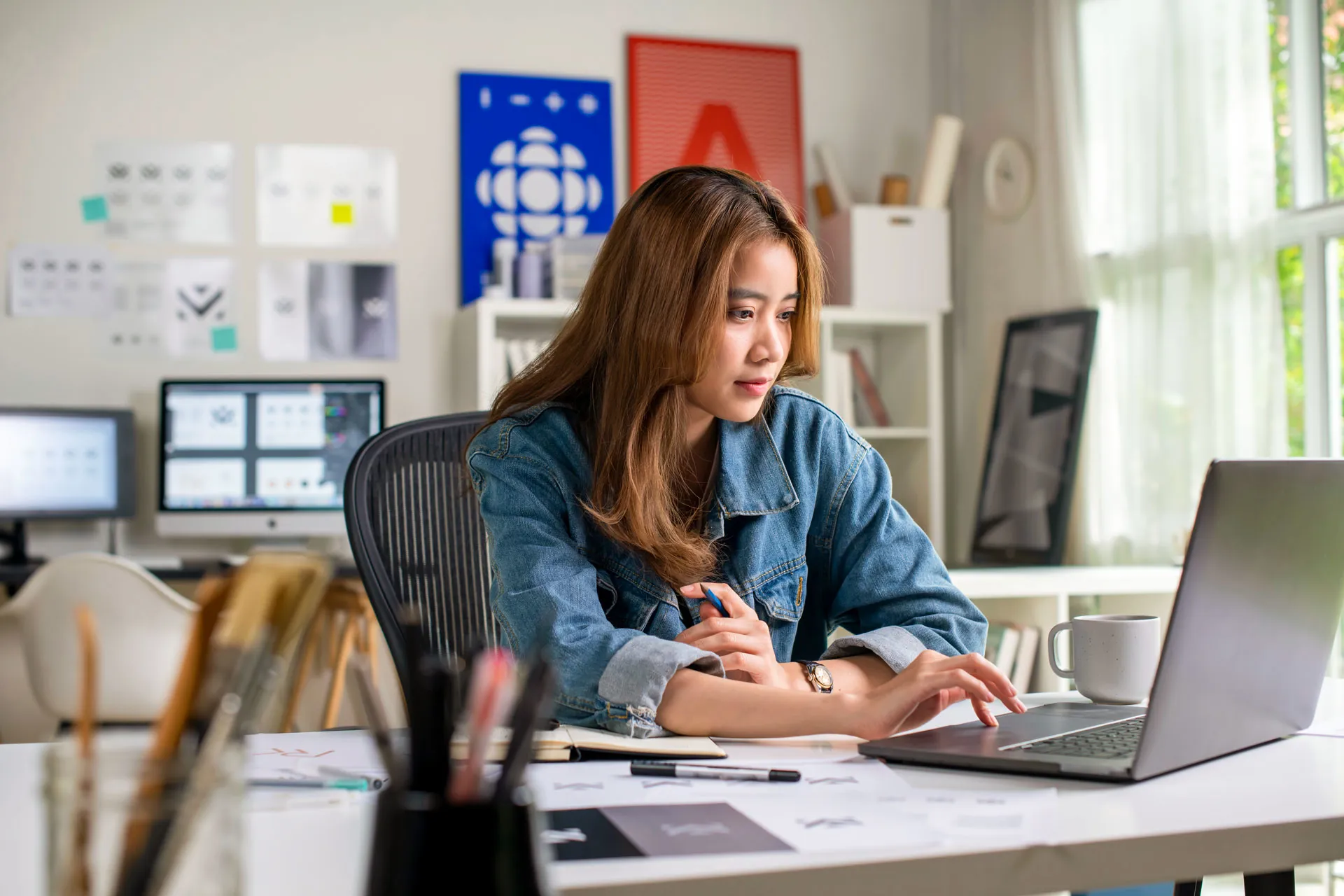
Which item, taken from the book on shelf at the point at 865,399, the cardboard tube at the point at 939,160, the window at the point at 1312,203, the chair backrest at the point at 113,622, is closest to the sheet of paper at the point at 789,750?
the chair backrest at the point at 113,622

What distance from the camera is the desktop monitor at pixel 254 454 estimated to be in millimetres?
3252

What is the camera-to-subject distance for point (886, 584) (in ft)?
4.44

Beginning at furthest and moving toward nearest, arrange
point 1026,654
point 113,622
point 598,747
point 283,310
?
point 283,310
point 1026,654
point 113,622
point 598,747

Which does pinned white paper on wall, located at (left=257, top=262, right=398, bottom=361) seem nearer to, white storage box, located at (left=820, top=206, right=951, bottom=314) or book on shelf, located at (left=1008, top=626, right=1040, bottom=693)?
white storage box, located at (left=820, top=206, right=951, bottom=314)

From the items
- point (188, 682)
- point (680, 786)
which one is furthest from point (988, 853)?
point (188, 682)

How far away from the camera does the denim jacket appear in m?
1.20

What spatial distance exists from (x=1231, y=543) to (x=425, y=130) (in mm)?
3107

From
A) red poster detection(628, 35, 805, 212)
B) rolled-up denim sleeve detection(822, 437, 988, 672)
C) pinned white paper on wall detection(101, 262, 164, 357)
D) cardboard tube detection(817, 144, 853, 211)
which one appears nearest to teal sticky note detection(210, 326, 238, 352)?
pinned white paper on wall detection(101, 262, 164, 357)

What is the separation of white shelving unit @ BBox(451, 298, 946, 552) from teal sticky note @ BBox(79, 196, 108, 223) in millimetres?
959

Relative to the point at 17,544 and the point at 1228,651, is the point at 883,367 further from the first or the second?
the point at 1228,651

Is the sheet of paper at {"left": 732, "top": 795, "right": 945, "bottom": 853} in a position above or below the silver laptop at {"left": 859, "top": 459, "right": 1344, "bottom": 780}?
below

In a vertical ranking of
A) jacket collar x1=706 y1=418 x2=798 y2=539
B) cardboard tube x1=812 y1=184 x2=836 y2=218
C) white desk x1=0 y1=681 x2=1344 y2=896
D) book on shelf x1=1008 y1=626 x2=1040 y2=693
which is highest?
cardboard tube x1=812 y1=184 x2=836 y2=218

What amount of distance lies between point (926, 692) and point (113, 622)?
2.03 meters

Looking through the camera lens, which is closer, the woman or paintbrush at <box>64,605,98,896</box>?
paintbrush at <box>64,605,98,896</box>
